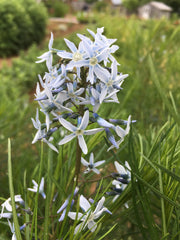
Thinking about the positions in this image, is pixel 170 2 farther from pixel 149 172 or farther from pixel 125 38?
pixel 149 172

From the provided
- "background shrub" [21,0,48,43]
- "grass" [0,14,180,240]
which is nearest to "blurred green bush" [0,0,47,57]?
"background shrub" [21,0,48,43]

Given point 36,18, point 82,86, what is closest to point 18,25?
point 36,18

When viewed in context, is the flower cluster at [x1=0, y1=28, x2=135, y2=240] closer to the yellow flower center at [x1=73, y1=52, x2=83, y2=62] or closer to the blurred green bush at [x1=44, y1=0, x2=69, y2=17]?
the yellow flower center at [x1=73, y1=52, x2=83, y2=62]

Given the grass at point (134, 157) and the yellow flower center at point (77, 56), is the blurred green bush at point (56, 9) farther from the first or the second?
the yellow flower center at point (77, 56)

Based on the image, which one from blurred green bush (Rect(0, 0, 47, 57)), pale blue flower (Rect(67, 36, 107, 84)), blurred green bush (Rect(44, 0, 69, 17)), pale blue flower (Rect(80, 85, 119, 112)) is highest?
pale blue flower (Rect(67, 36, 107, 84))

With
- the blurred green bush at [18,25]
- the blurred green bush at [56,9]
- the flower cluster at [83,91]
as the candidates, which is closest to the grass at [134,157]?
the flower cluster at [83,91]

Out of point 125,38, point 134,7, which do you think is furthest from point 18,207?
point 134,7
